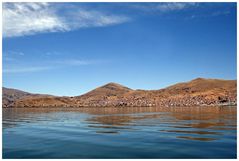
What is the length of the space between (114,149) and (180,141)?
13.4 feet

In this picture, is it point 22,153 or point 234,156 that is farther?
point 22,153

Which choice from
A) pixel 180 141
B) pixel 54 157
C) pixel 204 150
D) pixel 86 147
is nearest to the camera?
pixel 54 157

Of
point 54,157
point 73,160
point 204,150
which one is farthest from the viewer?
point 204,150

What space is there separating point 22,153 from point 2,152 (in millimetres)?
1034

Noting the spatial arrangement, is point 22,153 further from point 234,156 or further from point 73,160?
point 234,156

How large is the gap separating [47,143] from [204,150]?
835 cm

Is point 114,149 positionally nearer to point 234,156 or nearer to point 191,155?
point 191,155

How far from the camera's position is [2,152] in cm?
1498

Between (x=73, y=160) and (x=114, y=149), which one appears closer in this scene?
(x=73, y=160)

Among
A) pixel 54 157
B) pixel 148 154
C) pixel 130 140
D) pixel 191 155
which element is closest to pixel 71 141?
pixel 130 140

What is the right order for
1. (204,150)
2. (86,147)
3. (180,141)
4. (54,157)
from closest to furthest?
(54,157) < (204,150) < (86,147) < (180,141)

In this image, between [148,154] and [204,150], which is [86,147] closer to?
[148,154]

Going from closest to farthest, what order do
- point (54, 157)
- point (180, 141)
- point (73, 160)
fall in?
point (73, 160), point (54, 157), point (180, 141)

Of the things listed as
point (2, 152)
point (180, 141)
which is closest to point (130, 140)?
point (180, 141)
